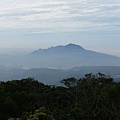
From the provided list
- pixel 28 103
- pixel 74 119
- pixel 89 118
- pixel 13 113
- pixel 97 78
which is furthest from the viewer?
pixel 97 78

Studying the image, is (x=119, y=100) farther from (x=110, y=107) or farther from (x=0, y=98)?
(x=0, y=98)

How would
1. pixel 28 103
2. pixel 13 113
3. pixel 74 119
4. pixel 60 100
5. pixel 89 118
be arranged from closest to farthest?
pixel 74 119 < pixel 89 118 < pixel 13 113 < pixel 28 103 < pixel 60 100

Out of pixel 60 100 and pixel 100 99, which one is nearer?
pixel 100 99

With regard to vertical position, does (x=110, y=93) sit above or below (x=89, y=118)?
above

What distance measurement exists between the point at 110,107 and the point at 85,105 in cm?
114

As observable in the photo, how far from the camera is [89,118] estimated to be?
1262cm

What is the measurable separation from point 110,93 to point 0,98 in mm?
5263

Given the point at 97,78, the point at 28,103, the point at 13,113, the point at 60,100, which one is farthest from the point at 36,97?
the point at 97,78

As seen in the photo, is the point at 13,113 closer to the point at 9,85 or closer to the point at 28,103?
the point at 28,103

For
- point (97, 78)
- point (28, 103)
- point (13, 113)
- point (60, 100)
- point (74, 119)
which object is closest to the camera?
point (74, 119)

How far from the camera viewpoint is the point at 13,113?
44.2ft

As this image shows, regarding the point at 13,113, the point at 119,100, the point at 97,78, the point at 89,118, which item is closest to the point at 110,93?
the point at 119,100

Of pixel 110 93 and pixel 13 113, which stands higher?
pixel 110 93

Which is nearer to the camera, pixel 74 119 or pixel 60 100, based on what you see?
pixel 74 119
